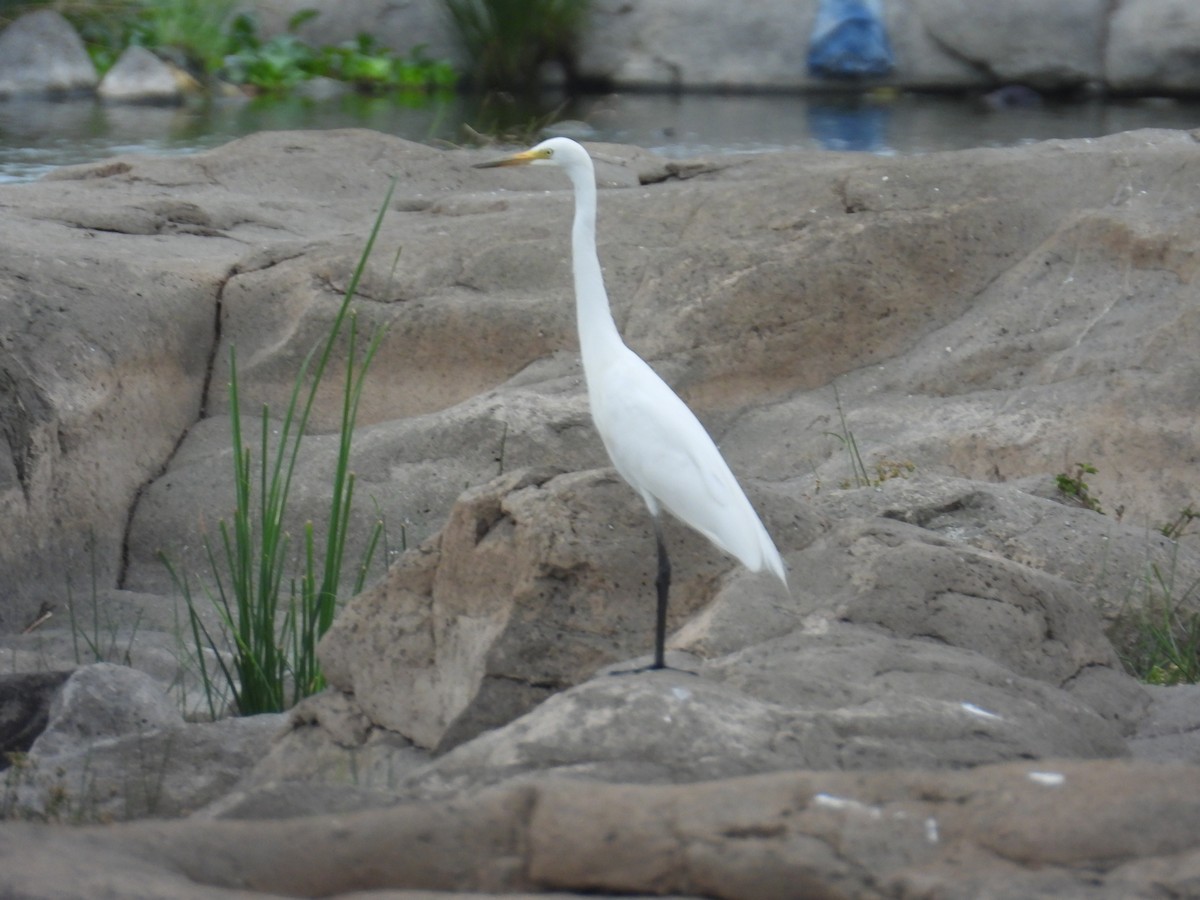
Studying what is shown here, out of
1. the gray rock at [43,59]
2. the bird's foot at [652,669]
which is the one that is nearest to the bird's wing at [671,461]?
the bird's foot at [652,669]

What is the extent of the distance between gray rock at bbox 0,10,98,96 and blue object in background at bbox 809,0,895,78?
670 centimetres

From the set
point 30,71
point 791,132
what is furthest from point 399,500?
point 30,71

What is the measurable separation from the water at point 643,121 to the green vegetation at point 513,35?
1.69ft

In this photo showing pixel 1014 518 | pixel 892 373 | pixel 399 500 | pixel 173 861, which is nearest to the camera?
pixel 173 861

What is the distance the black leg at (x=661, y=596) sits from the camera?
113 inches

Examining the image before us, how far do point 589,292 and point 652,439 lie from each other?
1.64ft

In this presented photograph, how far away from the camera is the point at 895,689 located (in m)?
2.59

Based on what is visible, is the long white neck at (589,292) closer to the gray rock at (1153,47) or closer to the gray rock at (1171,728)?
the gray rock at (1171,728)

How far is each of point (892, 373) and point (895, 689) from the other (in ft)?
10.3

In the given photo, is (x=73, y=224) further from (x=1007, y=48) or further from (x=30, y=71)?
(x=1007, y=48)

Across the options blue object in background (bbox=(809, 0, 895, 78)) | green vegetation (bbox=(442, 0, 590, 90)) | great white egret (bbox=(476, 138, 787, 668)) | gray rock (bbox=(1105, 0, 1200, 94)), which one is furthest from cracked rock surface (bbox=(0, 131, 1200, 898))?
blue object in background (bbox=(809, 0, 895, 78))

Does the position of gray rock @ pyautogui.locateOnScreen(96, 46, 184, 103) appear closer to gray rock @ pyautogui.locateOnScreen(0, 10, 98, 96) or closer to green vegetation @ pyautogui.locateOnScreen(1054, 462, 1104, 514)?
gray rock @ pyautogui.locateOnScreen(0, 10, 98, 96)

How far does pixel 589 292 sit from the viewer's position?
3564 mm

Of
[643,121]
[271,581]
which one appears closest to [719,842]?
[271,581]
